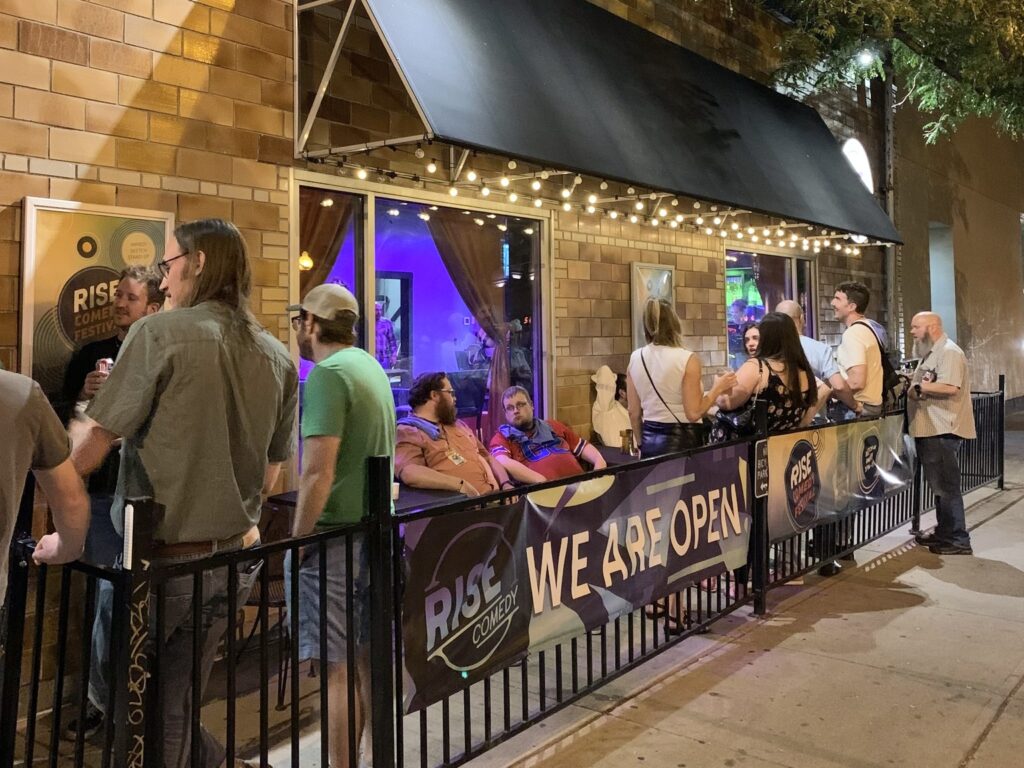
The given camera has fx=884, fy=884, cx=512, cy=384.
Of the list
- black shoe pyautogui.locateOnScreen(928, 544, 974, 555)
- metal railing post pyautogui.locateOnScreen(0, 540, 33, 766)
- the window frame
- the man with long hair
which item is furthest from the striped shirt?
metal railing post pyautogui.locateOnScreen(0, 540, 33, 766)

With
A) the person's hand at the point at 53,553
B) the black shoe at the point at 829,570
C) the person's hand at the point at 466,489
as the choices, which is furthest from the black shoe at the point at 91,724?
the black shoe at the point at 829,570

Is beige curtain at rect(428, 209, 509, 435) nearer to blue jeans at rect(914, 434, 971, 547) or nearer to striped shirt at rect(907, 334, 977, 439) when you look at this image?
striped shirt at rect(907, 334, 977, 439)

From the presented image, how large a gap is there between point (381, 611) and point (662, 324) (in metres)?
2.91

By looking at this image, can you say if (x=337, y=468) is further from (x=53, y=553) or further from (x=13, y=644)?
(x=13, y=644)

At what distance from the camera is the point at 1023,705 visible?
13.8 feet

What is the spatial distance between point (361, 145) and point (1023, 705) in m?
4.54

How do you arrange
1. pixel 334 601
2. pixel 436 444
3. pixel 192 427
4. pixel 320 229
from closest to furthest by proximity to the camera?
pixel 192 427
pixel 334 601
pixel 436 444
pixel 320 229

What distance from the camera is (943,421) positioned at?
7090mm

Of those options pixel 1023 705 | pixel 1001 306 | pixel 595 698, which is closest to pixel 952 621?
Answer: pixel 1023 705

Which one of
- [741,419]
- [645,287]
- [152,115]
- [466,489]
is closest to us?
[152,115]

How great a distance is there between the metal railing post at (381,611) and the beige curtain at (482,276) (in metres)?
3.82

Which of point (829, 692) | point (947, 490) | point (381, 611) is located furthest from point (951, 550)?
point (381, 611)

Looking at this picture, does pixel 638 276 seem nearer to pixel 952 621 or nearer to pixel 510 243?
pixel 510 243

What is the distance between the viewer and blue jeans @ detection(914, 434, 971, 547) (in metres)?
7.06
